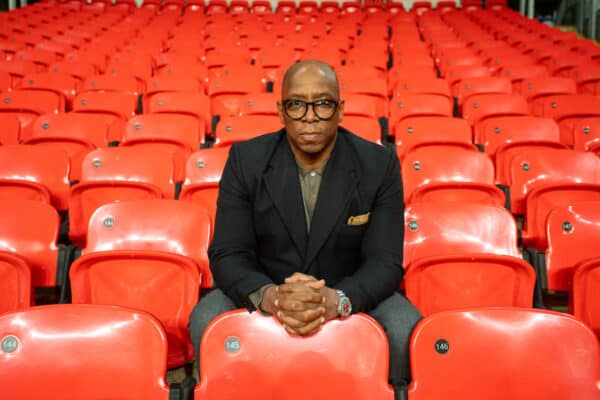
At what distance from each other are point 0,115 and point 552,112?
4.16 m

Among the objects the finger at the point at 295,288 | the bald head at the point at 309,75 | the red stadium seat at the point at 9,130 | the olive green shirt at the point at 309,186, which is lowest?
the finger at the point at 295,288

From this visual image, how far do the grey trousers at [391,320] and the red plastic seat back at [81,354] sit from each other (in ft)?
0.63

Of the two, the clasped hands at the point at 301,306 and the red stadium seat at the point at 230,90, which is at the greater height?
the red stadium seat at the point at 230,90

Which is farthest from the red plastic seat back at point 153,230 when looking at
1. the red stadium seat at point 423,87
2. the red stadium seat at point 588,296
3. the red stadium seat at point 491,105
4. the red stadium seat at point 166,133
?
the red stadium seat at point 423,87

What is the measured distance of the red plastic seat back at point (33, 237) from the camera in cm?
210

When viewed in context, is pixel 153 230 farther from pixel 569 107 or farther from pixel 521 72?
pixel 521 72

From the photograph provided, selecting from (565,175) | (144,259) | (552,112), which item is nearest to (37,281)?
(144,259)

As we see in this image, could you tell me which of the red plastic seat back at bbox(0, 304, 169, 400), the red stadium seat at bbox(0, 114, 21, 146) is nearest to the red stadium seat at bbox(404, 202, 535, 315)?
the red plastic seat back at bbox(0, 304, 169, 400)

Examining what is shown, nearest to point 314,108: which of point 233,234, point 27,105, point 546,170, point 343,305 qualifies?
point 233,234

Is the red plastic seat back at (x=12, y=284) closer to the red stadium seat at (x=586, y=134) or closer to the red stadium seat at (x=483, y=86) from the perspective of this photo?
the red stadium seat at (x=586, y=134)

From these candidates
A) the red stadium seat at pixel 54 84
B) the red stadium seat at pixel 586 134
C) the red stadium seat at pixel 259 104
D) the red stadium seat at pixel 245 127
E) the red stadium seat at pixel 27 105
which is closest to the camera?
the red stadium seat at pixel 245 127

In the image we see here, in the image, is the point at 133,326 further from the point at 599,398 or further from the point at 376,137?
the point at 376,137

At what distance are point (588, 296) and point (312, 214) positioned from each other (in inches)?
40.9

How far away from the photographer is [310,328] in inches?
53.5
